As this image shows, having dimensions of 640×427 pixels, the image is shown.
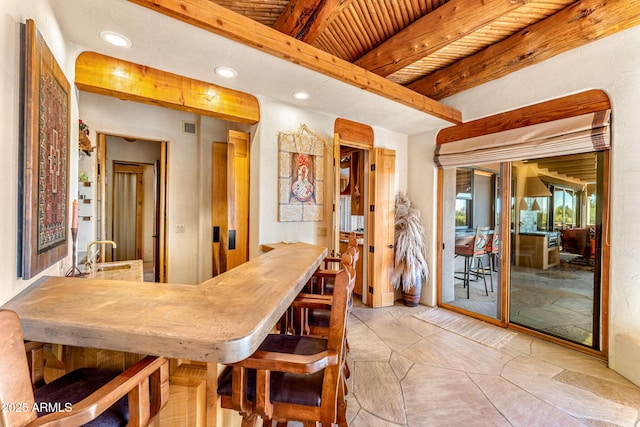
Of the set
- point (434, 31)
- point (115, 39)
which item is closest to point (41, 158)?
point (115, 39)

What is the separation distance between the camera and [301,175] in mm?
3205

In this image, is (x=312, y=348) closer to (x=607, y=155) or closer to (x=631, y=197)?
(x=631, y=197)

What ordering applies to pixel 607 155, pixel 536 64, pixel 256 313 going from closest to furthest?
pixel 256 313 < pixel 607 155 < pixel 536 64

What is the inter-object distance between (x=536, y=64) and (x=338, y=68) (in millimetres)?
2168

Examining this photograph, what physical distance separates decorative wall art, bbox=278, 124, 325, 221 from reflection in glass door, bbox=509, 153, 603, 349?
2296mm

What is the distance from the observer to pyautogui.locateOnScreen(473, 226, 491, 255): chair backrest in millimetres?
3652

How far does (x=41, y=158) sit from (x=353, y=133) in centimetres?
310

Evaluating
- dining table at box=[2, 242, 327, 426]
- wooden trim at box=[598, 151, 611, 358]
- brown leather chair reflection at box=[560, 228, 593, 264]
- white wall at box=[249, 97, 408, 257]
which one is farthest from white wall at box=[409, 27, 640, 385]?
dining table at box=[2, 242, 327, 426]

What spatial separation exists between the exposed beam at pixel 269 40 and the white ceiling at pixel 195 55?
0.30ft

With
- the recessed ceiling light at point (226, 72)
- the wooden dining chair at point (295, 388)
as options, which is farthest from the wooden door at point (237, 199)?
the wooden dining chair at point (295, 388)

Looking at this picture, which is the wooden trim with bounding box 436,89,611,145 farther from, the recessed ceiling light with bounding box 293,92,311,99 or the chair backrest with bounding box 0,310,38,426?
the chair backrest with bounding box 0,310,38,426

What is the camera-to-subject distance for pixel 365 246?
4027mm

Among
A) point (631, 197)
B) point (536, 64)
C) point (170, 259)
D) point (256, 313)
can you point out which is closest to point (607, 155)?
point (631, 197)

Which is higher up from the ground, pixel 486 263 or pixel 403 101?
pixel 403 101
